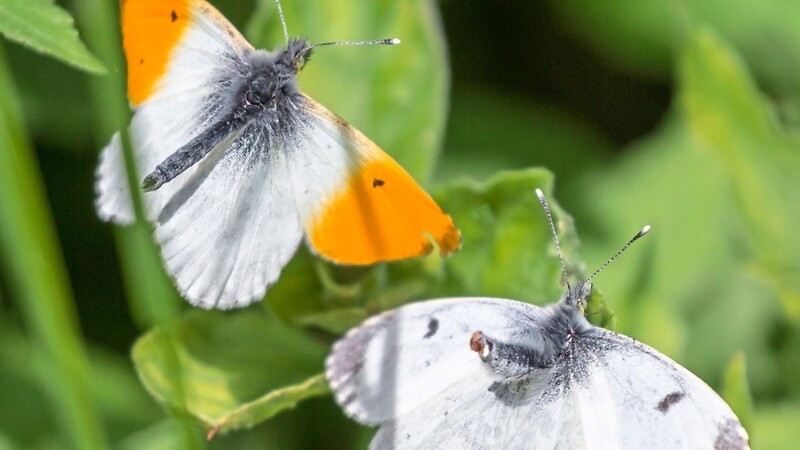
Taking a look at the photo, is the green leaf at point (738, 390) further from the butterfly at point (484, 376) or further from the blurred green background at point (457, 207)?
the butterfly at point (484, 376)

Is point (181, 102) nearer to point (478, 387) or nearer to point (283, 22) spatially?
point (283, 22)

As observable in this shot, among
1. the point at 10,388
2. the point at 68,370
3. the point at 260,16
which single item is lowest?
the point at 10,388

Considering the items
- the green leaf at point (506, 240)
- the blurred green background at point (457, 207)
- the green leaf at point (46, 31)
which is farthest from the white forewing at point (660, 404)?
the green leaf at point (46, 31)

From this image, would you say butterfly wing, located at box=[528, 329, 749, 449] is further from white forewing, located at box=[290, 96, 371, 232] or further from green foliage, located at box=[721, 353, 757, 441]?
white forewing, located at box=[290, 96, 371, 232]

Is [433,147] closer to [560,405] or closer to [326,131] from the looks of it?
[326,131]

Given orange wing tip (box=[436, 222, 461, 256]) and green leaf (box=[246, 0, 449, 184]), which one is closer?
orange wing tip (box=[436, 222, 461, 256])

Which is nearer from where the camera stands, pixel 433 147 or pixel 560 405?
pixel 560 405

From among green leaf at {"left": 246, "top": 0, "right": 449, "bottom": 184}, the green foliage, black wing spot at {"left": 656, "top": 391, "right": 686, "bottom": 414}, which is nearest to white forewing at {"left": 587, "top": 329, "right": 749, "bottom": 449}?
black wing spot at {"left": 656, "top": 391, "right": 686, "bottom": 414}

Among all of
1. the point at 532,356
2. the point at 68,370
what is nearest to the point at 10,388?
the point at 68,370
